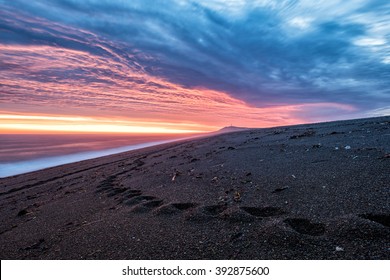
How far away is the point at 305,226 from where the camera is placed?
2689 mm

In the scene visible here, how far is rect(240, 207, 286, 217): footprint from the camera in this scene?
3091mm

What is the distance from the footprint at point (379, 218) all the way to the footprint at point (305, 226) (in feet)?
1.45

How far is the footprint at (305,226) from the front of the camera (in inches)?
100

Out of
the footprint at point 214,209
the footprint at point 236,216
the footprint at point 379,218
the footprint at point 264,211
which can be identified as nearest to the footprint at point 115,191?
the footprint at point 214,209

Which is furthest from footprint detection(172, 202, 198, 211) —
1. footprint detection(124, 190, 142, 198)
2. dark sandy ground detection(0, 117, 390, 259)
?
footprint detection(124, 190, 142, 198)

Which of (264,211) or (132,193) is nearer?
(264,211)

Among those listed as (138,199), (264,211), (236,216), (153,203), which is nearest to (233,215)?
(236,216)

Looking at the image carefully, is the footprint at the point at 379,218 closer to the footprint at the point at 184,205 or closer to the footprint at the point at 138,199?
the footprint at the point at 184,205

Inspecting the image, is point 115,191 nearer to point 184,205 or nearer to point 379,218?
point 184,205

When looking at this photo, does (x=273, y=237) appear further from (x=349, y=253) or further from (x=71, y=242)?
(x=71, y=242)

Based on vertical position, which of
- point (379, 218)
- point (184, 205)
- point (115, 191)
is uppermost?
point (379, 218)

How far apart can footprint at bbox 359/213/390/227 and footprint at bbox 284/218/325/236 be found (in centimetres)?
44

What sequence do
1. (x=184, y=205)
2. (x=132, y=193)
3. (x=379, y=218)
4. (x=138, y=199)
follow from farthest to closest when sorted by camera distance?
(x=132, y=193) → (x=138, y=199) → (x=184, y=205) → (x=379, y=218)

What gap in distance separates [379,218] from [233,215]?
144cm
